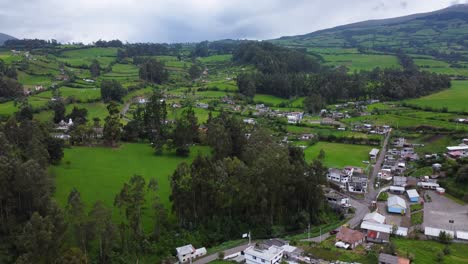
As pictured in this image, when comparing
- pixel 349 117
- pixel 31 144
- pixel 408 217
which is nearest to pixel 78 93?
pixel 31 144

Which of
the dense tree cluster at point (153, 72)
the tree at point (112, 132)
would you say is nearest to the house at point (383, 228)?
the tree at point (112, 132)

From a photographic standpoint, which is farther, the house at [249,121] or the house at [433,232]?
the house at [249,121]

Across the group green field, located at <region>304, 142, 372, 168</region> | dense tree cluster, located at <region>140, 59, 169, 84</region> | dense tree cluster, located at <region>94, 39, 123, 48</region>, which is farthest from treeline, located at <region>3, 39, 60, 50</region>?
green field, located at <region>304, 142, 372, 168</region>

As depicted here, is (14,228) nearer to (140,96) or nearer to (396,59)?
(140,96)

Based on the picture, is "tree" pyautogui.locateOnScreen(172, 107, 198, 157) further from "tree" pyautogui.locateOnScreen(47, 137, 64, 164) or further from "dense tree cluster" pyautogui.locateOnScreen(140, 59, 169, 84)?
"dense tree cluster" pyautogui.locateOnScreen(140, 59, 169, 84)

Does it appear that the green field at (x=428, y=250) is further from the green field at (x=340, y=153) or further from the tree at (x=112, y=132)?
the tree at (x=112, y=132)

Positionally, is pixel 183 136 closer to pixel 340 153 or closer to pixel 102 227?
pixel 340 153
